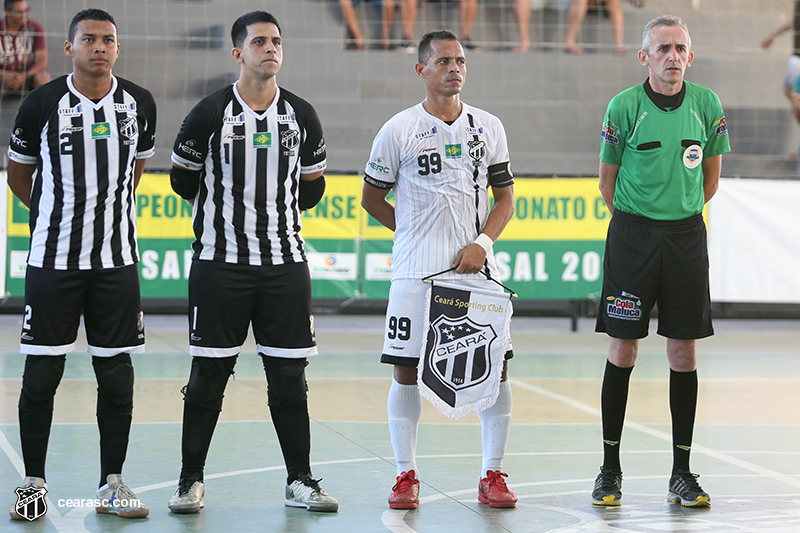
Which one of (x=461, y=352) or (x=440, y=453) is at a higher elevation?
(x=461, y=352)

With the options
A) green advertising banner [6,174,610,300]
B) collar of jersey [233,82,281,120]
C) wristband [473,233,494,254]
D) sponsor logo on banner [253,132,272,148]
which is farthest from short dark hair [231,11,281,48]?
green advertising banner [6,174,610,300]

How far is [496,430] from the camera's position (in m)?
4.73

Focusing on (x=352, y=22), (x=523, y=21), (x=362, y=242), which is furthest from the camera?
(x=523, y=21)

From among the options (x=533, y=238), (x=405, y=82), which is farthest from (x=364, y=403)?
(x=405, y=82)

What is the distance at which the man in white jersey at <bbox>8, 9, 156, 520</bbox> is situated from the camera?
4.39 meters

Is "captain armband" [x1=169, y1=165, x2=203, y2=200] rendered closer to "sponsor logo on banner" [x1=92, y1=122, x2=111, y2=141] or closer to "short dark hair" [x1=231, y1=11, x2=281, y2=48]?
"sponsor logo on banner" [x1=92, y1=122, x2=111, y2=141]

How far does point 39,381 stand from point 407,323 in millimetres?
1577

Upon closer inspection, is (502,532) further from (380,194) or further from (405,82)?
(405,82)

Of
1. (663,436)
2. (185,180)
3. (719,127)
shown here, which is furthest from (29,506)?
(663,436)

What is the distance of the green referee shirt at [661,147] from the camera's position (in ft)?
15.6

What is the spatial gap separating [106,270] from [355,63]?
35.2ft

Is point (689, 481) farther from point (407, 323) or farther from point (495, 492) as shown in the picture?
point (407, 323)

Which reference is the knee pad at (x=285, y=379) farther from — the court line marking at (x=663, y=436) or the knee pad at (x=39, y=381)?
the court line marking at (x=663, y=436)

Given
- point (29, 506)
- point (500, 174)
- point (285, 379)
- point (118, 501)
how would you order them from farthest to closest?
point (500, 174) → point (285, 379) → point (118, 501) → point (29, 506)
